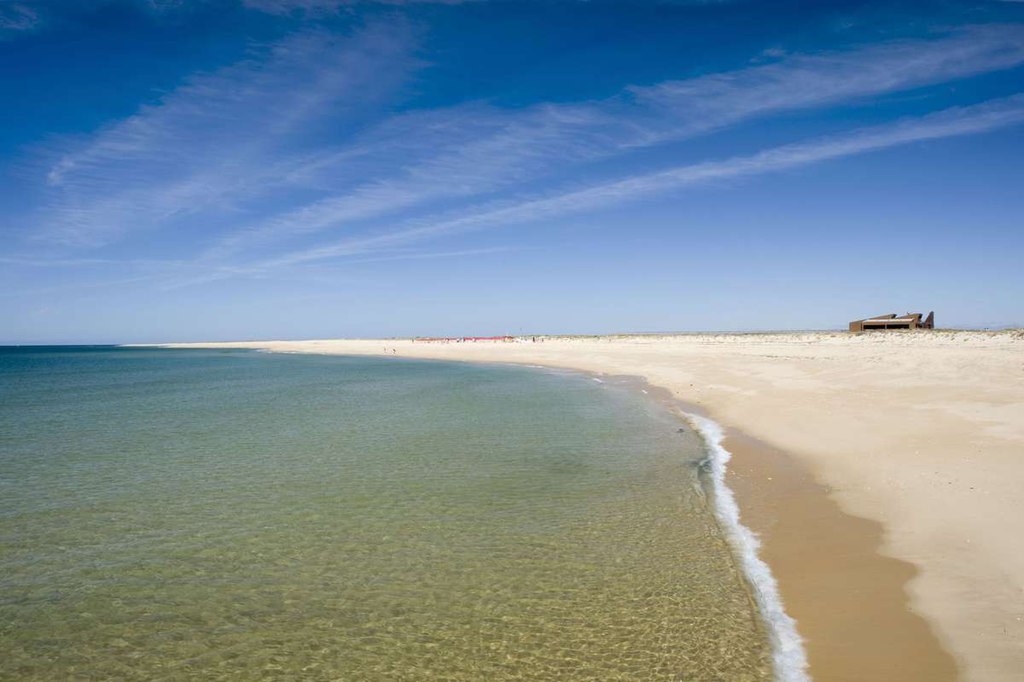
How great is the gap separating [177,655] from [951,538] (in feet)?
35.4

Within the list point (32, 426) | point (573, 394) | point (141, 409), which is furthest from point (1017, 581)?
point (141, 409)

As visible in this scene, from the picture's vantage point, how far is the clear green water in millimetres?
6637

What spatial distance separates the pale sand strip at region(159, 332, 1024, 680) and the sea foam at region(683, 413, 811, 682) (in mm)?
1533

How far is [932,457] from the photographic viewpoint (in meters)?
13.4

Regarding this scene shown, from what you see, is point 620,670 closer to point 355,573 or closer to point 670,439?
point 355,573

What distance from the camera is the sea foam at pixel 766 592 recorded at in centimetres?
621

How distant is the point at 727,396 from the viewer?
27500mm

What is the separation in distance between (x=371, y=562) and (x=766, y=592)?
582 centimetres

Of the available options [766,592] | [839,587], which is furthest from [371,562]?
[839,587]

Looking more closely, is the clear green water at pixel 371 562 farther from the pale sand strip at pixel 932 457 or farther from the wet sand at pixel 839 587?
the pale sand strip at pixel 932 457

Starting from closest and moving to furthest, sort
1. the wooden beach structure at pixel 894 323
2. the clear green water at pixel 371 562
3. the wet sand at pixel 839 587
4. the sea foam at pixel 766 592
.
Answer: the wet sand at pixel 839 587
the sea foam at pixel 766 592
the clear green water at pixel 371 562
the wooden beach structure at pixel 894 323

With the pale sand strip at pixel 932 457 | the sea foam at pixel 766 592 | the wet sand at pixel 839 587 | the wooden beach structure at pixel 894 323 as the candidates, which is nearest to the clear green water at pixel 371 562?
the sea foam at pixel 766 592

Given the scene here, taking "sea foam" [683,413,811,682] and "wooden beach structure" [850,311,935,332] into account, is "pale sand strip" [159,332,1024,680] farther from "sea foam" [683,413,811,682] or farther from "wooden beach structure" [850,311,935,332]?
"wooden beach structure" [850,311,935,332]

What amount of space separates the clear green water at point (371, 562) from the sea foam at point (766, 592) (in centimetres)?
19
